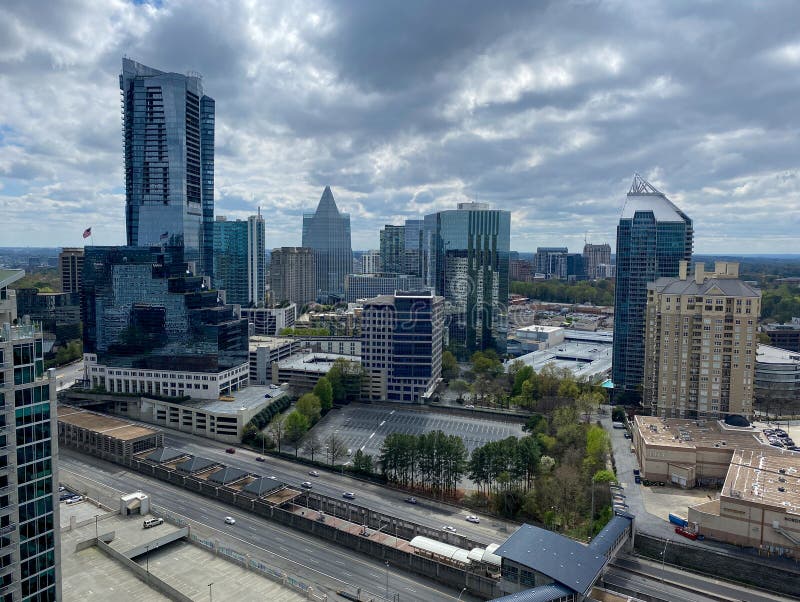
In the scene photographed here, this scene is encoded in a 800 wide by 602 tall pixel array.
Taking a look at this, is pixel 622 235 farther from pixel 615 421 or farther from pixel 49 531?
pixel 49 531

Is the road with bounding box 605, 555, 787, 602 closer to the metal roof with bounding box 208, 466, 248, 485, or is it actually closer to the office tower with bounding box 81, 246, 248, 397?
the metal roof with bounding box 208, 466, 248, 485

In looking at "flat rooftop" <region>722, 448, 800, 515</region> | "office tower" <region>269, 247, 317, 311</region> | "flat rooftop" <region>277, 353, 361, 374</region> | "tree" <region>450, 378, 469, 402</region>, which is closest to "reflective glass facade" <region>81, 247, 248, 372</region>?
"flat rooftop" <region>277, 353, 361, 374</region>

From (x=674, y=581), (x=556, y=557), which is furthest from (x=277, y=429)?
(x=674, y=581)

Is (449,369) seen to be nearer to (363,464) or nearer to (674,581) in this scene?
(363,464)

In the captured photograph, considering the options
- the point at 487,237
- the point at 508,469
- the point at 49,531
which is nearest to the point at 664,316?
the point at 508,469

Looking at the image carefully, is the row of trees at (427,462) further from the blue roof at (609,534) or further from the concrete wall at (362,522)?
the blue roof at (609,534)
